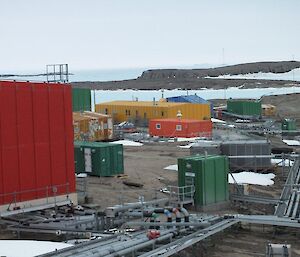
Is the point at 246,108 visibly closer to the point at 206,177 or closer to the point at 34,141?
the point at 206,177

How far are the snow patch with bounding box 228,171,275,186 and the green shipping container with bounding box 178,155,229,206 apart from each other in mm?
3681

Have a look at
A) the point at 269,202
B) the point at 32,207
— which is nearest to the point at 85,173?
the point at 32,207

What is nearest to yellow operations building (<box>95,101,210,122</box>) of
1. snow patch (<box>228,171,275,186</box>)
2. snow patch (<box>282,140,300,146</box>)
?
snow patch (<box>282,140,300,146</box>)

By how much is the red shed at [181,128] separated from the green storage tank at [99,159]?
1523 centimetres

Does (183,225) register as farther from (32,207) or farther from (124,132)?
(124,132)

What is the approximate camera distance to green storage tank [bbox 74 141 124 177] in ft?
82.8

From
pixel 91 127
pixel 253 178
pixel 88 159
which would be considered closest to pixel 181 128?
pixel 91 127

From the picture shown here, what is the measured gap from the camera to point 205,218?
16.5 metres

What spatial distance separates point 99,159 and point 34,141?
702cm

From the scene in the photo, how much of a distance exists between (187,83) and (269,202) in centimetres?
12061

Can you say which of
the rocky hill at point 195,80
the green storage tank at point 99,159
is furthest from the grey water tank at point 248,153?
the rocky hill at point 195,80

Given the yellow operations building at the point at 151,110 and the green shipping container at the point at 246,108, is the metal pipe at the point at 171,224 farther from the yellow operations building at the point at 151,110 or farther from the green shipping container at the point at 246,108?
the green shipping container at the point at 246,108

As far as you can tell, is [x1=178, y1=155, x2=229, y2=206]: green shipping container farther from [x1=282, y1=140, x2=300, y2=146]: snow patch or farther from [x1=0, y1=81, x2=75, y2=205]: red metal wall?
[x1=282, y1=140, x2=300, y2=146]: snow patch

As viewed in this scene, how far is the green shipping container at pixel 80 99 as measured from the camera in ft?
149
